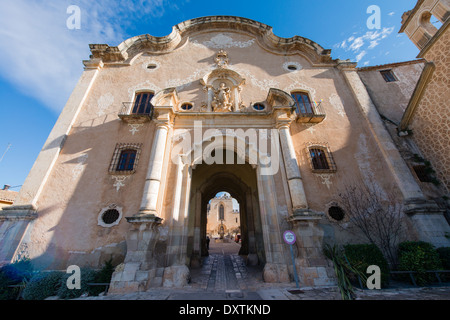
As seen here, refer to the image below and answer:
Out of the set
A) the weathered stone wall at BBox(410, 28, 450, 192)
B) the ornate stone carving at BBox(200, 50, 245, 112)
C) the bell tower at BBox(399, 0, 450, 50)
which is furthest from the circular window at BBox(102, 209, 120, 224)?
the bell tower at BBox(399, 0, 450, 50)

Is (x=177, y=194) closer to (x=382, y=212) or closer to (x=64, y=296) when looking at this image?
(x=64, y=296)

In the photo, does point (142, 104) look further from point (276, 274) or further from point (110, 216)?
point (276, 274)

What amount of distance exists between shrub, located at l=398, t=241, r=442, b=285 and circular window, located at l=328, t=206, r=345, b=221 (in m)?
2.29

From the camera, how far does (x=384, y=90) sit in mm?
13023

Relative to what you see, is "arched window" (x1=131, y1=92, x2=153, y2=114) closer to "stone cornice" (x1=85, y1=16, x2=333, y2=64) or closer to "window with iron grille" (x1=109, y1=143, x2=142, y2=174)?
"window with iron grille" (x1=109, y1=143, x2=142, y2=174)

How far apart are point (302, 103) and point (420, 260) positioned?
9.54 meters

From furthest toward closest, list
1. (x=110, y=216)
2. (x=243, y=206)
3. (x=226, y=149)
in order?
(x=243, y=206), (x=226, y=149), (x=110, y=216)

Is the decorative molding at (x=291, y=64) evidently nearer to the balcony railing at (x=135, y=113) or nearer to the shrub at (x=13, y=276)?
the balcony railing at (x=135, y=113)

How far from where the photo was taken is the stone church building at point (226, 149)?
7.53 m

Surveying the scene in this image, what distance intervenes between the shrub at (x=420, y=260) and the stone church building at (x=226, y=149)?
126 centimetres

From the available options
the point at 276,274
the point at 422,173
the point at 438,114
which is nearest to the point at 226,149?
the point at 276,274

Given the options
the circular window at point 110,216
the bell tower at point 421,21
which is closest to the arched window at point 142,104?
the circular window at point 110,216

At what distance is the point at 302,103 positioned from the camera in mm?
12062
